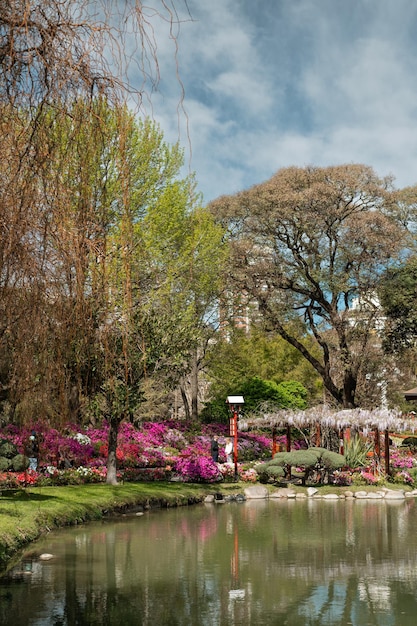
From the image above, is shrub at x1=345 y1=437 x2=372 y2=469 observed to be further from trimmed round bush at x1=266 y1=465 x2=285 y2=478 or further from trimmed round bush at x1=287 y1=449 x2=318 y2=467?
trimmed round bush at x1=266 y1=465 x2=285 y2=478

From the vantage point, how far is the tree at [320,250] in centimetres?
2575

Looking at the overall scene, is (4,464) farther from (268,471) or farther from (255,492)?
(268,471)

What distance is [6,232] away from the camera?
434 centimetres

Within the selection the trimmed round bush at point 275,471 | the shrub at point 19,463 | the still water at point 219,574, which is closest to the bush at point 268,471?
the trimmed round bush at point 275,471

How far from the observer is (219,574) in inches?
351

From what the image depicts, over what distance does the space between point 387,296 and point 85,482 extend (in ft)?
44.7

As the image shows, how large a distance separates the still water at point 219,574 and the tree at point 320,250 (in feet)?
43.0

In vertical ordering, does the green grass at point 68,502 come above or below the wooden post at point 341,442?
below

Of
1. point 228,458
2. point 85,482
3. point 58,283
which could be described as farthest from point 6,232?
point 228,458

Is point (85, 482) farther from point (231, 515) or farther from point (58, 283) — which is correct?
point (58, 283)

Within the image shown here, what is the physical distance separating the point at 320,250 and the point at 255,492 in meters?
Result: 11.1

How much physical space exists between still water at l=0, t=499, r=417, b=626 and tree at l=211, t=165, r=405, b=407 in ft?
43.0

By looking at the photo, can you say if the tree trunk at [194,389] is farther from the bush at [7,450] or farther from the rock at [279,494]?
the bush at [7,450]

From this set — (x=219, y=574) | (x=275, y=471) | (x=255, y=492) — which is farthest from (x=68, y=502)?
(x=275, y=471)
